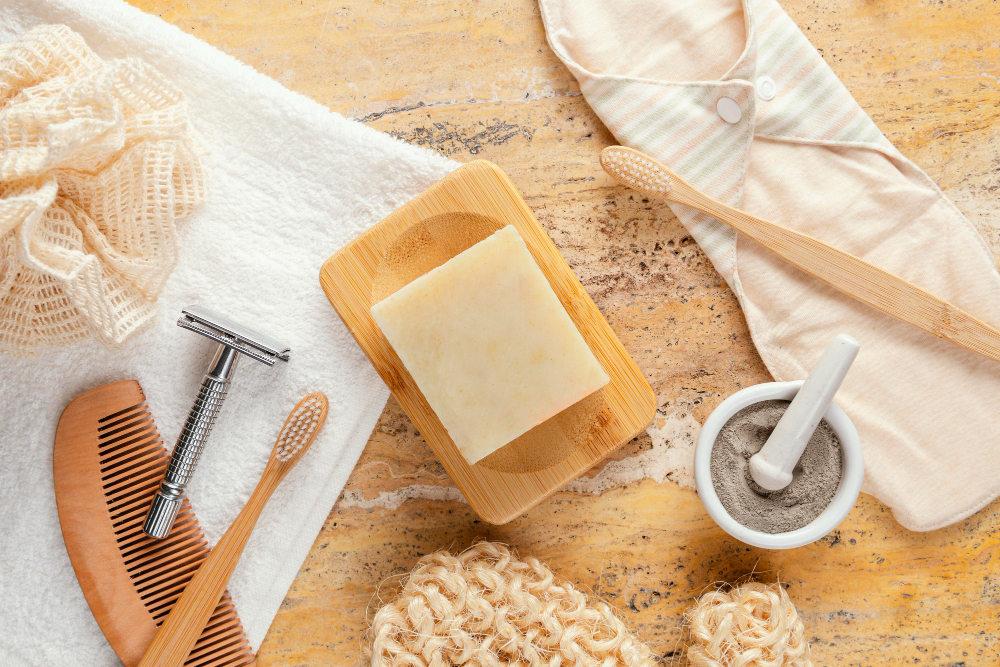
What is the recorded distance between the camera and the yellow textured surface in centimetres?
89

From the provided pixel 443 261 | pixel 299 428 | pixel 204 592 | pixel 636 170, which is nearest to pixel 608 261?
pixel 636 170

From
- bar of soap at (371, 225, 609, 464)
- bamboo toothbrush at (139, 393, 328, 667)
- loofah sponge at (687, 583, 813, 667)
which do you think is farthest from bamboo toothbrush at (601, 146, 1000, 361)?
bamboo toothbrush at (139, 393, 328, 667)

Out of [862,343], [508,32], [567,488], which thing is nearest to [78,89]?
[508,32]

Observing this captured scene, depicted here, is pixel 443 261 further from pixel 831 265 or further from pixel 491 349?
pixel 831 265

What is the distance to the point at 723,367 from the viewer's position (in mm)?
895

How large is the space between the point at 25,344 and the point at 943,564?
1.35 m

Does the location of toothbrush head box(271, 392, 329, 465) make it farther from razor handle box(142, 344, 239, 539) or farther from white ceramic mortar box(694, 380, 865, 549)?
white ceramic mortar box(694, 380, 865, 549)

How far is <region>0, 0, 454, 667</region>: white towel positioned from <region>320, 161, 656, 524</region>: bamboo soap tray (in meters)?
0.09

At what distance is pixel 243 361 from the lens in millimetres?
882

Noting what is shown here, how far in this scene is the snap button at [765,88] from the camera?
848mm

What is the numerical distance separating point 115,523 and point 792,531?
950mm

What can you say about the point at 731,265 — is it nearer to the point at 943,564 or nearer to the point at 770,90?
the point at 770,90

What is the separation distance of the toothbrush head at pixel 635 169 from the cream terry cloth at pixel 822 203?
0.04 metres

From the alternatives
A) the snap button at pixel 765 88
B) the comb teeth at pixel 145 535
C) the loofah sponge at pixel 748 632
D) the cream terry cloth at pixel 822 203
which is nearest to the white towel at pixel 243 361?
the comb teeth at pixel 145 535
